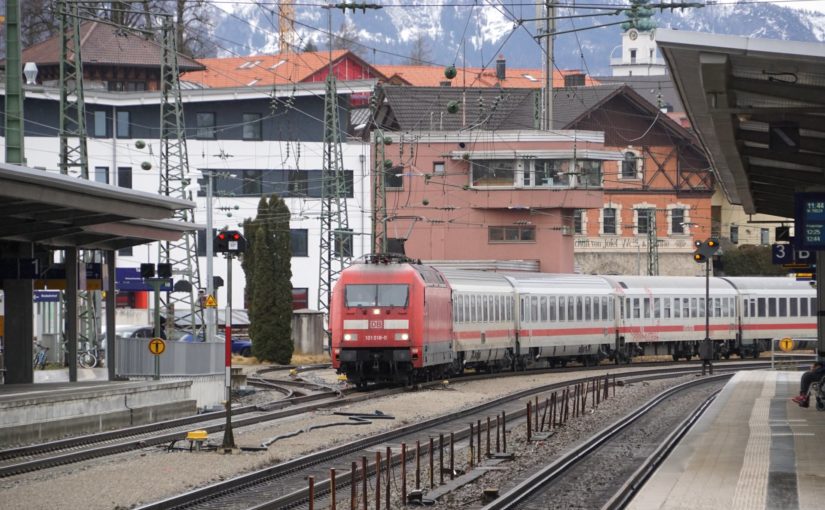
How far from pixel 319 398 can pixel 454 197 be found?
110 feet

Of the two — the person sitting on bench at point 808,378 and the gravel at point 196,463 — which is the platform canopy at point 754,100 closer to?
the person sitting on bench at point 808,378

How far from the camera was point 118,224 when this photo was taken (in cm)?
2741

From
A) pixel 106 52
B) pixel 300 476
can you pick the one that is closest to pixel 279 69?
pixel 106 52

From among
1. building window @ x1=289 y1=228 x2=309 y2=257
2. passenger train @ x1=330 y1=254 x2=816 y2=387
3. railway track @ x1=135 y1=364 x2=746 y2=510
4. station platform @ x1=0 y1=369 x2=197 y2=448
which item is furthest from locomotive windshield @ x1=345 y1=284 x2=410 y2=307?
building window @ x1=289 y1=228 x2=309 y2=257

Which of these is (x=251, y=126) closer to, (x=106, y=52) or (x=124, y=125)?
(x=124, y=125)

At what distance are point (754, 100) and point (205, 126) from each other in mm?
57303

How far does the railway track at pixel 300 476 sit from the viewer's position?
15367mm

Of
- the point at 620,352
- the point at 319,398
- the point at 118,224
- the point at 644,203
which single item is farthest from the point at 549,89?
the point at 644,203

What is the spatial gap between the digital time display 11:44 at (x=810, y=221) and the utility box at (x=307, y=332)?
32445 mm

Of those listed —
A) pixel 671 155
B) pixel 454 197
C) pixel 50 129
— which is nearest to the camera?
pixel 454 197

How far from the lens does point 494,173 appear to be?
6247cm

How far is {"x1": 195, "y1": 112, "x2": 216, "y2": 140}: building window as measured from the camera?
7181cm

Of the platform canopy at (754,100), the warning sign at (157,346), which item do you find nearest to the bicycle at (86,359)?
the warning sign at (157,346)

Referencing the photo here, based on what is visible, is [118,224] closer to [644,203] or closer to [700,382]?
[700,382]
